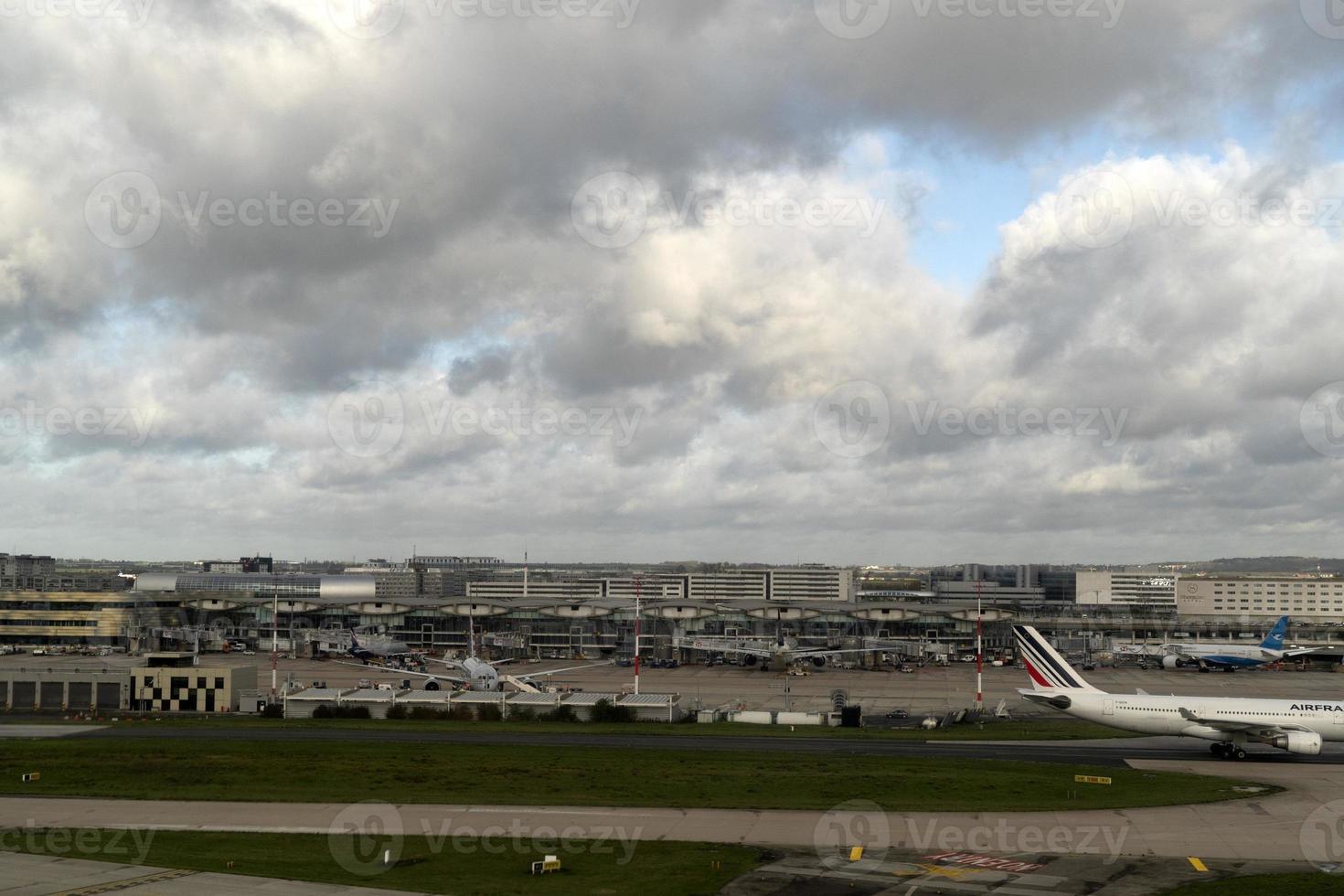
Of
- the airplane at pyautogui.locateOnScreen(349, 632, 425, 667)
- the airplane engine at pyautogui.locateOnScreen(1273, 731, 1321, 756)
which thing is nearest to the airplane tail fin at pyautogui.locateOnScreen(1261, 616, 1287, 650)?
the airplane engine at pyautogui.locateOnScreen(1273, 731, 1321, 756)

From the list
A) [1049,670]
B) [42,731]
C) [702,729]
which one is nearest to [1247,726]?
[1049,670]

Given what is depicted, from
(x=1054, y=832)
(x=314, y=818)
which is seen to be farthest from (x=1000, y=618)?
(x=314, y=818)


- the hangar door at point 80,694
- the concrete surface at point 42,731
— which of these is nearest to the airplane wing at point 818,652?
the hangar door at point 80,694

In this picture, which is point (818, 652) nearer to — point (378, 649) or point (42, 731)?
point (378, 649)

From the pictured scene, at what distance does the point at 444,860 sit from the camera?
34250 millimetres

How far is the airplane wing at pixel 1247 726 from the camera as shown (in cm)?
5738

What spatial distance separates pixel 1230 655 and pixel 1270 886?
4103 inches

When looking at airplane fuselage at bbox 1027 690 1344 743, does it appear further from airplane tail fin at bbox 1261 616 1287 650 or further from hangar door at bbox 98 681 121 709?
airplane tail fin at bbox 1261 616 1287 650

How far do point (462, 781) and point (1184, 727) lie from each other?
134 feet

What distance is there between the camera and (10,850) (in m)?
34.8

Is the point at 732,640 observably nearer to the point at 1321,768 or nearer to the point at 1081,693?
the point at 1081,693

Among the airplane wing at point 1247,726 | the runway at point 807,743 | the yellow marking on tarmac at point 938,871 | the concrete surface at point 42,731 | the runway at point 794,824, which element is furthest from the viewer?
the concrete surface at point 42,731

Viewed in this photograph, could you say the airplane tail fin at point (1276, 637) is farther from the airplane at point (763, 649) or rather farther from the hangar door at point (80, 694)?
the hangar door at point (80, 694)

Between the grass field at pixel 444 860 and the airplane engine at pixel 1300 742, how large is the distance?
122 feet
